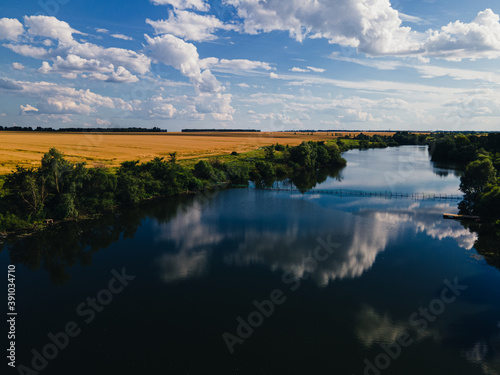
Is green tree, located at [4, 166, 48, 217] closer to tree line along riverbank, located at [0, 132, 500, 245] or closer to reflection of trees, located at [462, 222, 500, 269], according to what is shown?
tree line along riverbank, located at [0, 132, 500, 245]

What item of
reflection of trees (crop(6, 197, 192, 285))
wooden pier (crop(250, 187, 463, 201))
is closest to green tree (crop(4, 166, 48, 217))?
reflection of trees (crop(6, 197, 192, 285))

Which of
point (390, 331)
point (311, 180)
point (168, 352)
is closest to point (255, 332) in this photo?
point (168, 352)

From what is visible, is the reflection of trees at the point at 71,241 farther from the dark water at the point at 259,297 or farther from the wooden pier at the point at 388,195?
the wooden pier at the point at 388,195

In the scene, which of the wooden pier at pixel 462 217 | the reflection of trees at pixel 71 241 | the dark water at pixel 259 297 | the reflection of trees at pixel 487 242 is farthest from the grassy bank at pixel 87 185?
the reflection of trees at pixel 487 242

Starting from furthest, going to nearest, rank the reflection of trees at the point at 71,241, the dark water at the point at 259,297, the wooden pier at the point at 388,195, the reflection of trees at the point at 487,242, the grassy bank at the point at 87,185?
1. the wooden pier at the point at 388,195
2. the grassy bank at the point at 87,185
3. the reflection of trees at the point at 487,242
4. the reflection of trees at the point at 71,241
5. the dark water at the point at 259,297

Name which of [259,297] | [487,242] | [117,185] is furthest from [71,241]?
[487,242]

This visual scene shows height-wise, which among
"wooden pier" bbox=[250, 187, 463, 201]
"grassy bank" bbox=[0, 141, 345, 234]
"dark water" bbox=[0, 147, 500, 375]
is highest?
"grassy bank" bbox=[0, 141, 345, 234]

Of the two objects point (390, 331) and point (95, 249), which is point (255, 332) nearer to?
point (390, 331)
